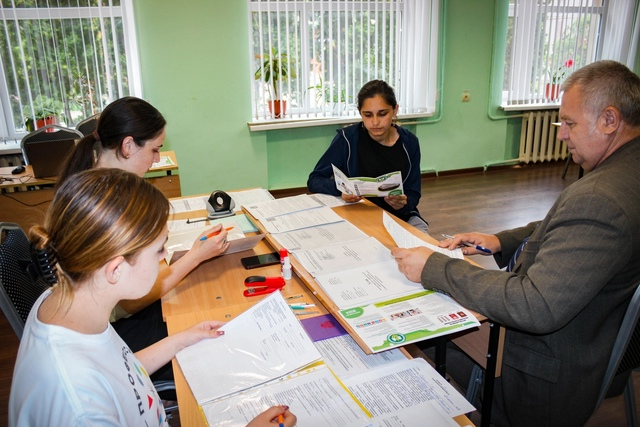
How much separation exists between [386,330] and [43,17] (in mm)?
4375

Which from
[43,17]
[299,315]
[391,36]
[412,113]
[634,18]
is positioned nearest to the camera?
[299,315]

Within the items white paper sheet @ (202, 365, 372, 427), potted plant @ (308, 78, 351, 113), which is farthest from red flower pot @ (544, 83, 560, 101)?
white paper sheet @ (202, 365, 372, 427)

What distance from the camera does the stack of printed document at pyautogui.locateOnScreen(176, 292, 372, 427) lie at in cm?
100

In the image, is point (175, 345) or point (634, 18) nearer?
point (175, 345)

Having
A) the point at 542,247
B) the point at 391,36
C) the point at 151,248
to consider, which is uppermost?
the point at 391,36

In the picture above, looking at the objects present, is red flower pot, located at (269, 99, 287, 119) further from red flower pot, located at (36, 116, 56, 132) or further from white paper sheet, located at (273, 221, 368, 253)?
white paper sheet, located at (273, 221, 368, 253)

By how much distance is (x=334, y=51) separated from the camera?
4977 mm

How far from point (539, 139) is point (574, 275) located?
569cm

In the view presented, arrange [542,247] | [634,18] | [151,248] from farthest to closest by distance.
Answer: [634,18] → [542,247] → [151,248]

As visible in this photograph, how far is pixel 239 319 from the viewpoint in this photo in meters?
1.28

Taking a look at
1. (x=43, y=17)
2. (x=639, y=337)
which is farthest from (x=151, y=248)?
(x=43, y=17)

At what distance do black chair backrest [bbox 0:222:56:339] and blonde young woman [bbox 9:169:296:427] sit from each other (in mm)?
330

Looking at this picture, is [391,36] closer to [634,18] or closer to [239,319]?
[634,18]

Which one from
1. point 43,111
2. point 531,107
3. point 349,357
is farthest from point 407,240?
point 531,107
